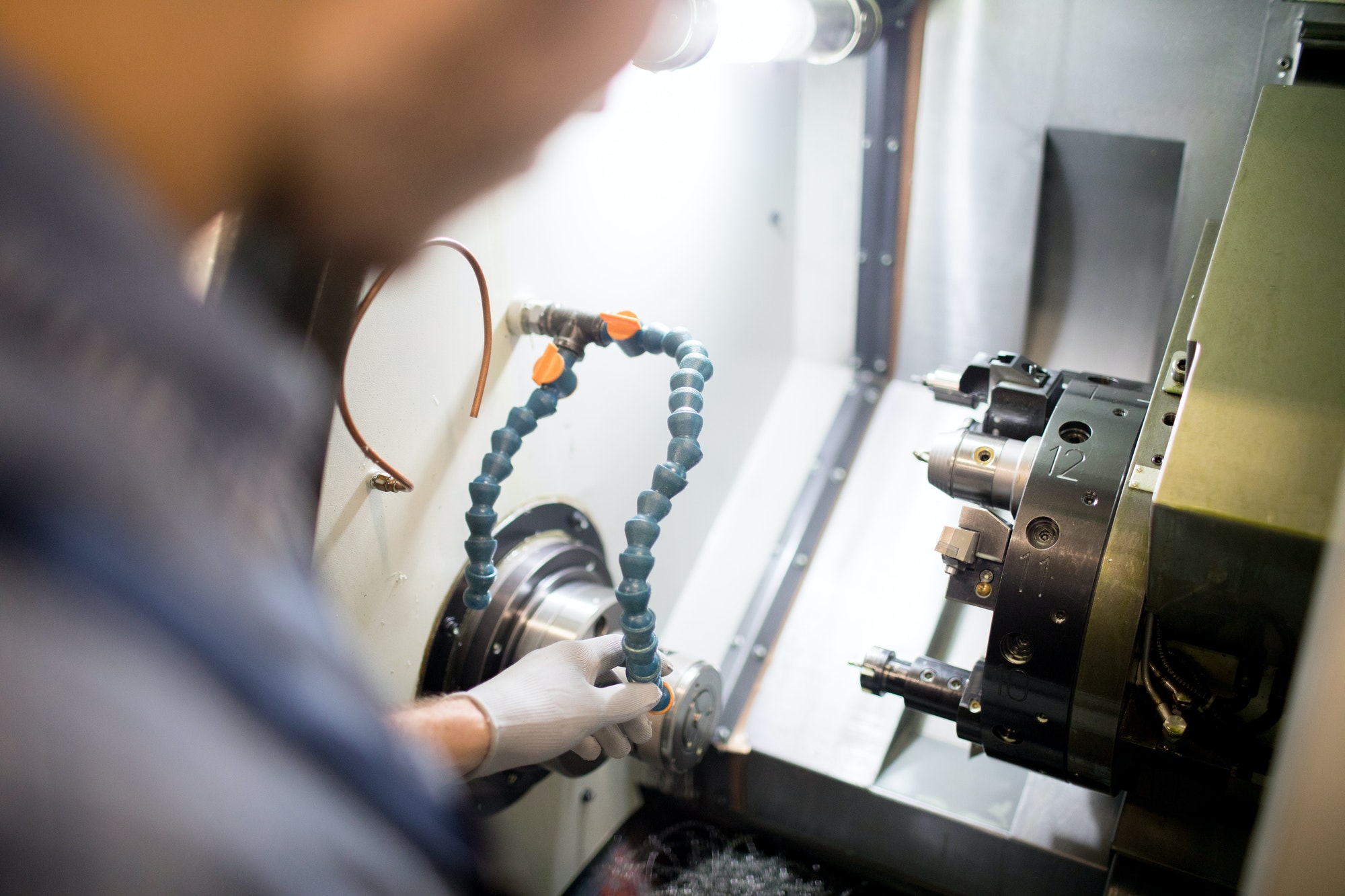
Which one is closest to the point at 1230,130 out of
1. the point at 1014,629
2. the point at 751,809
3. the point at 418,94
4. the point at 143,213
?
the point at 1014,629

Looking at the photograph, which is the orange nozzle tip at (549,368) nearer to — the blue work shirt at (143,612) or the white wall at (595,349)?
the white wall at (595,349)

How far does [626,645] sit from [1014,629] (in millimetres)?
416

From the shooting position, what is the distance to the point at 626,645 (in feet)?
3.55

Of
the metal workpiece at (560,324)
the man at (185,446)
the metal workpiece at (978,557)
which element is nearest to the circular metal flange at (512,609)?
the metal workpiece at (560,324)

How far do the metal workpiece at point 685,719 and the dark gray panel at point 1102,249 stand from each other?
2.92ft

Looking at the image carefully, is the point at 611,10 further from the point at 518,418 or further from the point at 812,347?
the point at 812,347

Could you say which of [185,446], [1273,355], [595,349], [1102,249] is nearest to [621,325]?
[595,349]

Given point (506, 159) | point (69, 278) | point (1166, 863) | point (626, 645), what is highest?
point (506, 159)

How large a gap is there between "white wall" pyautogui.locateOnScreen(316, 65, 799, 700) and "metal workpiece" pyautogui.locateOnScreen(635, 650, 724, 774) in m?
0.23

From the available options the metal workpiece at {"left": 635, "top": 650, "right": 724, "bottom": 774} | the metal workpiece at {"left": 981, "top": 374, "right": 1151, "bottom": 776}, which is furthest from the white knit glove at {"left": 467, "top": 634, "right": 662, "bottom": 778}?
the metal workpiece at {"left": 981, "top": 374, "right": 1151, "bottom": 776}

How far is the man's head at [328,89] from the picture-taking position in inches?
15.4

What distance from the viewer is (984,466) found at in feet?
3.42

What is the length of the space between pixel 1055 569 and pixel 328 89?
0.79 meters

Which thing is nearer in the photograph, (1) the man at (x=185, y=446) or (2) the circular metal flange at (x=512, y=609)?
(1) the man at (x=185, y=446)
